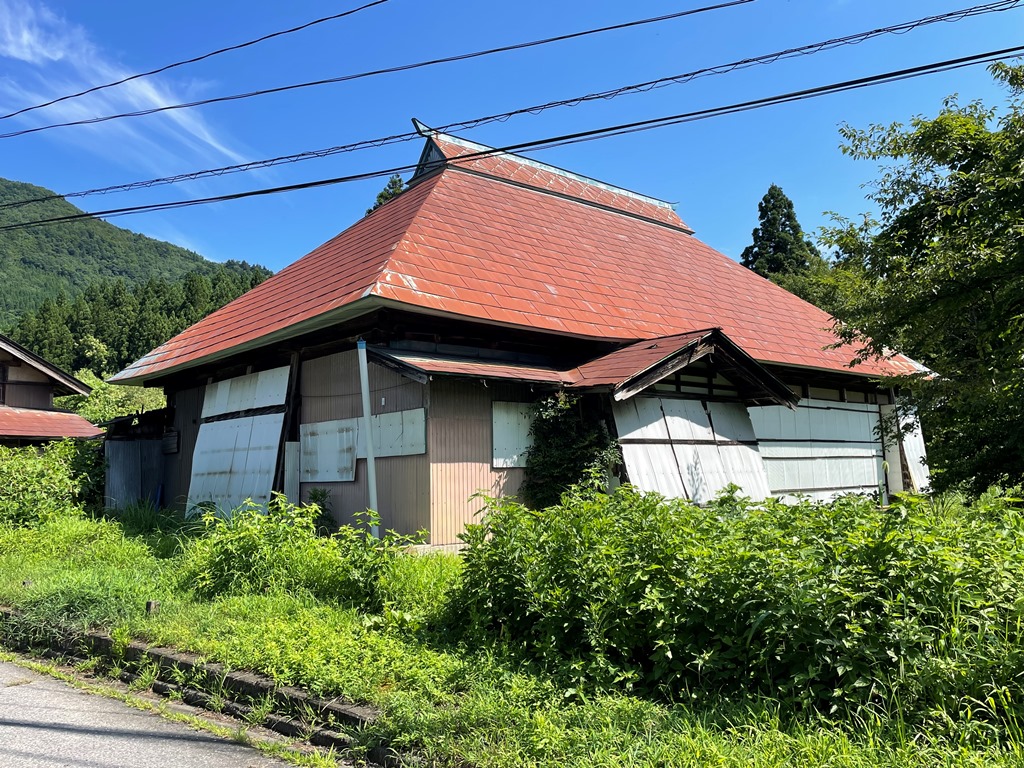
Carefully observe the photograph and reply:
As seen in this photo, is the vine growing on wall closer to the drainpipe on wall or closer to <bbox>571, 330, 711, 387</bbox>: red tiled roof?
<bbox>571, 330, 711, 387</bbox>: red tiled roof

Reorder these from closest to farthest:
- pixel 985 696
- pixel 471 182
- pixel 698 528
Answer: pixel 985 696 → pixel 698 528 → pixel 471 182

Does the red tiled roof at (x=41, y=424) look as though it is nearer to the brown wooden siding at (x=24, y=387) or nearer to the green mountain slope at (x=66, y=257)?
the brown wooden siding at (x=24, y=387)

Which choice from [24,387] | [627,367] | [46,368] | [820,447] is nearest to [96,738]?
[627,367]

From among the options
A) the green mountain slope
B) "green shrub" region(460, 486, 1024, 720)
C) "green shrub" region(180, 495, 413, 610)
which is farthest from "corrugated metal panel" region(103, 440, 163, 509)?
the green mountain slope

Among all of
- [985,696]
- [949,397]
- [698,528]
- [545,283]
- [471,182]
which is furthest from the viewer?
[471,182]

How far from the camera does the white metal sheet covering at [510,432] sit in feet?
32.4

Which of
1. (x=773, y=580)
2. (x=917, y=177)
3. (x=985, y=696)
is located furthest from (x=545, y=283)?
(x=985, y=696)

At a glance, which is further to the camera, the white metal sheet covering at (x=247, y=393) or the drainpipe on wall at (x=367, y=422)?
the white metal sheet covering at (x=247, y=393)

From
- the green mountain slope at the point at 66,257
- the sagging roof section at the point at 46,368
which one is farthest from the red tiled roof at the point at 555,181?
the green mountain slope at the point at 66,257

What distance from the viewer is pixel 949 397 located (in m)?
10.0

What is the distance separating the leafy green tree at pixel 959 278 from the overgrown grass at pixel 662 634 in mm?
5142

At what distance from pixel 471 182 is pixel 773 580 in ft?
41.5

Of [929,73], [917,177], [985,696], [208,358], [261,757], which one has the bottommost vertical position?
[261,757]

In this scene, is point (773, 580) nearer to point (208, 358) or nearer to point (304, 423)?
point (304, 423)
